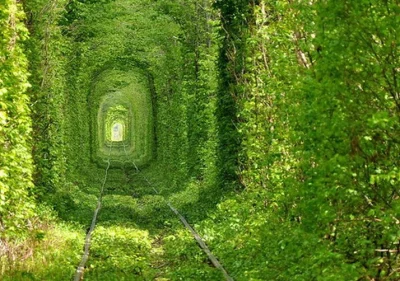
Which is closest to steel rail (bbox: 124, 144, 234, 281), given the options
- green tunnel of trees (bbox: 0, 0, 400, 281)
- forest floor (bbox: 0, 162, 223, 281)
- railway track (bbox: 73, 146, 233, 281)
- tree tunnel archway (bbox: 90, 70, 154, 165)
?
railway track (bbox: 73, 146, 233, 281)

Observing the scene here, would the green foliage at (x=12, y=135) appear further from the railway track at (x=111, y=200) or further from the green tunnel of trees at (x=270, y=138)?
the railway track at (x=111, y=200)

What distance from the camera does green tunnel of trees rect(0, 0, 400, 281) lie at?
713cm

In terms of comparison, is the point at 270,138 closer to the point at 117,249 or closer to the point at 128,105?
the point at 117,249

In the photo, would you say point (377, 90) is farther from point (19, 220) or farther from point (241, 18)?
point (241, 18)

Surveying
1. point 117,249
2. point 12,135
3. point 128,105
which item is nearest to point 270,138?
point 117,249

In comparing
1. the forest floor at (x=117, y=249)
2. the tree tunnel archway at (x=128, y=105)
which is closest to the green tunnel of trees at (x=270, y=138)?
the forest floor at (x=117, y=249)

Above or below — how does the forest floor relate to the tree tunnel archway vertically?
below

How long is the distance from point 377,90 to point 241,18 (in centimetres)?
1119

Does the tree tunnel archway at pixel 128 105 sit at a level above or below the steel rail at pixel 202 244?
above

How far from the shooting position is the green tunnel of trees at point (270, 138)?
7.13m

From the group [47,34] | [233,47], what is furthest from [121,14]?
[233,47]

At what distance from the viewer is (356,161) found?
718 centimetres

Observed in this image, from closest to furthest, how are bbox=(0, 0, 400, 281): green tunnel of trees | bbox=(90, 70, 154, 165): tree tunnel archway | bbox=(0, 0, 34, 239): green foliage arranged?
bbox=(0, 0, 400, 281): green tunnel of trees → bbox=(0, 0, 34, 239): green foliage → bbox=(90, 70, 154, 165): tree tunnel archway

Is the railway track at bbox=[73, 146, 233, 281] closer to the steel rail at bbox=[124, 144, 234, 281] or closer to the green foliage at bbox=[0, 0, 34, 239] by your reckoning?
the steel rail at bbox=[124, 144, 234, 281]
